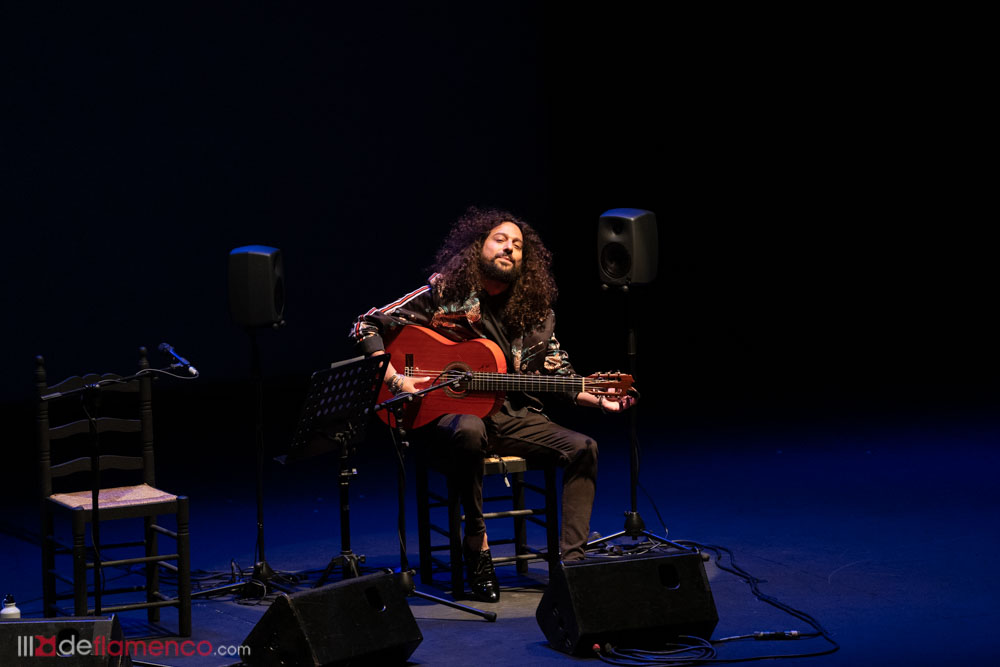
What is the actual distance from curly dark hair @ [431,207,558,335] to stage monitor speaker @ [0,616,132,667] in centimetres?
205

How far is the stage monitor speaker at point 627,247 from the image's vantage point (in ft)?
16.9

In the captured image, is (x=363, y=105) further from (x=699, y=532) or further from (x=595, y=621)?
(x=595, y=621)

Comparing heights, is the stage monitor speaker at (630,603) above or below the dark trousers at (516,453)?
below

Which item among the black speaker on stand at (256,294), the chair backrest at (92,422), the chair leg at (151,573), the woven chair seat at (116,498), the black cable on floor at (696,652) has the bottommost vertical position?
the black cable on floor at (696,652)

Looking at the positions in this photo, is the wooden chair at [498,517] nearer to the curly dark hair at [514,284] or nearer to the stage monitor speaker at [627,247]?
the curly dark hair at [514,284]

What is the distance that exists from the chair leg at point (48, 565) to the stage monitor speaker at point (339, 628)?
945 millimetres

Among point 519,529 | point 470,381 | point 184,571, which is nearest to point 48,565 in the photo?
point 184,571

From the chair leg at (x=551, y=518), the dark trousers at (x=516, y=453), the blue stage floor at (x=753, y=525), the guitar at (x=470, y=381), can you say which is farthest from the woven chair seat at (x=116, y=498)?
the chair leg at (x=551, y=518)

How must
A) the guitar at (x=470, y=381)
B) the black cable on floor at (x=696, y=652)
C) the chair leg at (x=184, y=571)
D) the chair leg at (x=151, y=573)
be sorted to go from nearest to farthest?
the black cable on floor at (x=696, y=652), the chair leg at (x=184, y=571), the chair leg at (x=151, y=573), the guitar at (x=470, y=381)

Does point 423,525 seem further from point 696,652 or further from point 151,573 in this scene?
point 696,652

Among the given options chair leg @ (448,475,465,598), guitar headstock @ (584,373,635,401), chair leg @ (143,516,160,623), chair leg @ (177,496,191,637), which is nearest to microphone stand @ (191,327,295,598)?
chair leg @ (143,516,160,623)

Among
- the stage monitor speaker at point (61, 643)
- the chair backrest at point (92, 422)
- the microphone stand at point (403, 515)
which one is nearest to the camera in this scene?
the stage monitor speaker at point (61, 643)

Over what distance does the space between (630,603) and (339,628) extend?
850mm

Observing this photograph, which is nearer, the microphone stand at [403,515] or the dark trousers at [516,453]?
the microphone stand at [403,515]
